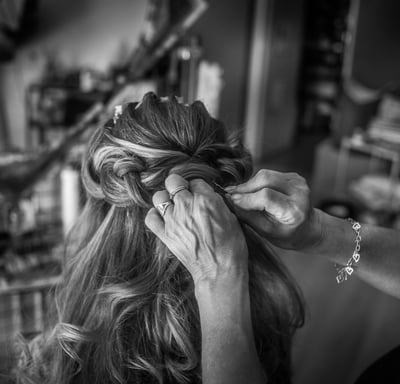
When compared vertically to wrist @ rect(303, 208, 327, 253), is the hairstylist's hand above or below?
above

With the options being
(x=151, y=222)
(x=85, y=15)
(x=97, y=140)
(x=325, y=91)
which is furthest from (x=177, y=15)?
(x=325, y=91)

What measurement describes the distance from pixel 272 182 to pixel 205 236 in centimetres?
16

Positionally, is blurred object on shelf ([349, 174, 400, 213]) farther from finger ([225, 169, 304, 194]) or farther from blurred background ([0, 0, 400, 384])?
finger ([225, 169, 304, 194])

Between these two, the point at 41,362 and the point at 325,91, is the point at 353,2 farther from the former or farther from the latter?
the point at 41,362

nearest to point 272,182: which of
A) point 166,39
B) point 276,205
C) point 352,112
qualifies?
point 276,205

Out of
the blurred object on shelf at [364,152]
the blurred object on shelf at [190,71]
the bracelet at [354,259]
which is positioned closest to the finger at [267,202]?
the bracelet at [354,259]

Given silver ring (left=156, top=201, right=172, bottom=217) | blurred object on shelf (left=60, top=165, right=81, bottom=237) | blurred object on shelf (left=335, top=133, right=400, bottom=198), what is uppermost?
silver ring (left=156, top=201, right=172, bottom=217)

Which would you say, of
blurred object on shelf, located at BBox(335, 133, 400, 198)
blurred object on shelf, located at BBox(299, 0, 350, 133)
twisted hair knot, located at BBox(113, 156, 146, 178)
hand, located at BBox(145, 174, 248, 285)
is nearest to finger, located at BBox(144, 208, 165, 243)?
hand, located at BBox(145, 174, 248, 285)

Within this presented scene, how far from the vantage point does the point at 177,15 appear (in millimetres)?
1674

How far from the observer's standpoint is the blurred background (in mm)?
1283

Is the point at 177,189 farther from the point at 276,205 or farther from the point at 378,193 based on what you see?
the point at 378,193

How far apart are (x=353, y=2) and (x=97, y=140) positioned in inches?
113

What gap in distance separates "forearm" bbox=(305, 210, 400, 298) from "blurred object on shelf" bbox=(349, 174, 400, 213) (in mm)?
2089

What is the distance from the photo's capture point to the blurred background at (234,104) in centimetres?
128
